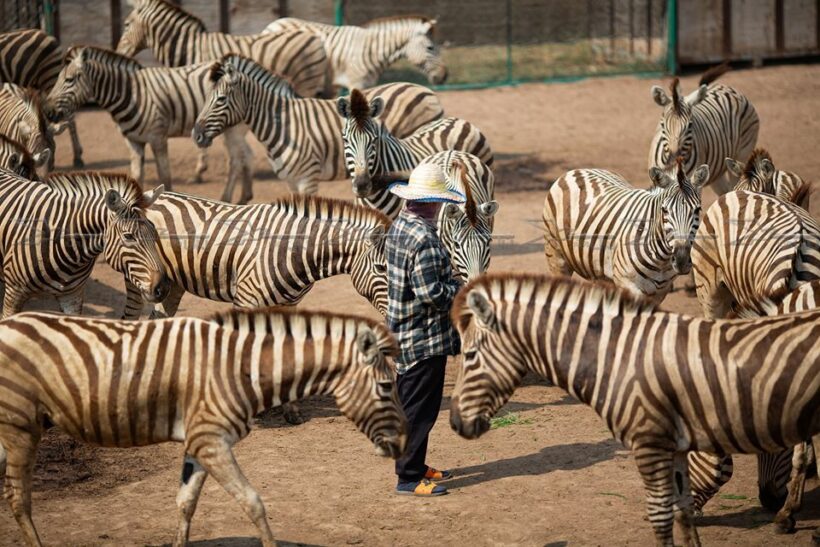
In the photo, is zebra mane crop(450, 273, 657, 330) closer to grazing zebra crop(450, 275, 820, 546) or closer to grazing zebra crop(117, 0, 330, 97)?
grazing zebra crop(450, 275, 820, 546)

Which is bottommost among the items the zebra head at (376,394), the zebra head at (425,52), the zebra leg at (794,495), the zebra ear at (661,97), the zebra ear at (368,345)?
the zebra leg at (794,495)

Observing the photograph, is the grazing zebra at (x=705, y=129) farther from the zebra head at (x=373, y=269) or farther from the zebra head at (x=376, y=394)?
the zebra head at (x=376, y=394)

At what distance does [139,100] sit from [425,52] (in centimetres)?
492

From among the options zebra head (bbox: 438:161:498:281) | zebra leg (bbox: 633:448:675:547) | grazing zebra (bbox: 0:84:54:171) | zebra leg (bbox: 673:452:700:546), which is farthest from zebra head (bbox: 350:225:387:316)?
grazing zebra (bbox: 0:84:54:171)

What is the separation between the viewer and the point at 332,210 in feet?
27.5

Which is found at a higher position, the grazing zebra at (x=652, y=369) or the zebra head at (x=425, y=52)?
the zebra head at (x=425, y=52)

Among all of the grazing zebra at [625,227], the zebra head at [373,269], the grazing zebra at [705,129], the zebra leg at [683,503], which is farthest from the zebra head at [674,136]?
the zebra leg at [683,503]

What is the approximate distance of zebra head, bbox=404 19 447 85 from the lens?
17.1 meters

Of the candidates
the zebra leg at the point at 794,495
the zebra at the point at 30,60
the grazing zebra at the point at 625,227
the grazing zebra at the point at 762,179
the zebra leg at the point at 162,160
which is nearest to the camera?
the zebra leg at the point at 794,495

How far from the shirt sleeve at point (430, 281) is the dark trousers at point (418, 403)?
414 millimetres

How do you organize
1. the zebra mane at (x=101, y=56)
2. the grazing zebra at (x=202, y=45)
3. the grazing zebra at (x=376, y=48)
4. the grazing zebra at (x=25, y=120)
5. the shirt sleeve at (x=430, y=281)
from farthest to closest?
the grazing zebra at (x=376, y=48) < the grazing zebra at (x=202, y=45) < the zebra mane at (x=101, y=56) < the grazing zebra at (x=25, y=120) < the shirt sleeve at (x=430, y=281)

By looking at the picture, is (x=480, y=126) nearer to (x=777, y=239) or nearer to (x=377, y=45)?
(x=377, y=45)

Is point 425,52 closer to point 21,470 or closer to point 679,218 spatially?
point 679,218

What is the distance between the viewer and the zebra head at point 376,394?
→ 588 cm
